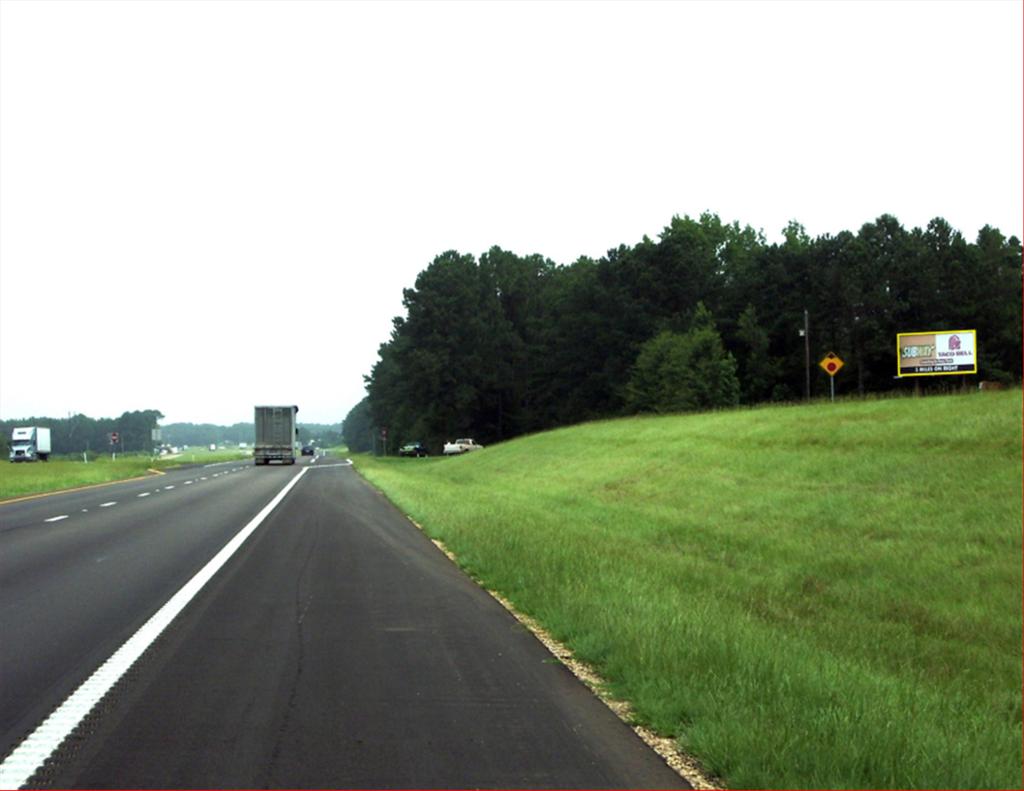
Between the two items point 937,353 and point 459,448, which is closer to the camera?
point 937,353

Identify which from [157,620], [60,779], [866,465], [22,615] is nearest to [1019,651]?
[157,620]

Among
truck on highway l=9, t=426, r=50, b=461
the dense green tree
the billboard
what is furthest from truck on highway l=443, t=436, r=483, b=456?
the billboard

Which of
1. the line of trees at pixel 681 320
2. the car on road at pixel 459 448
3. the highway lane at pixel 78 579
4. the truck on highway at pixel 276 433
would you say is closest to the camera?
the highway lane at pixel 78 579

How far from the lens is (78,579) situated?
13.5 metres

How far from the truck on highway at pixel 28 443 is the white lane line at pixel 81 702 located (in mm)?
100736

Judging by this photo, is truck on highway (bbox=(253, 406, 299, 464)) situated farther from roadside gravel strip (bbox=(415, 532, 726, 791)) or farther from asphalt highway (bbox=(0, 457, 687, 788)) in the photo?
roadside gravel strip (bbox=(415, 532, 726, 791))

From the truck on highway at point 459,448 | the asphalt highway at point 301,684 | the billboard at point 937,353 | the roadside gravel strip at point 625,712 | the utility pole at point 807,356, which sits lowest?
the roadside gravel strip at point 625,712

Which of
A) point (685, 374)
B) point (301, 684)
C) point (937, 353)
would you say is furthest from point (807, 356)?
point (301, 684)

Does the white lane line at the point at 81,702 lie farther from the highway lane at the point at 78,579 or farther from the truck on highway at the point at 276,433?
the truck on highway at the point at 276,433

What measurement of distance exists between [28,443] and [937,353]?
91.9 m

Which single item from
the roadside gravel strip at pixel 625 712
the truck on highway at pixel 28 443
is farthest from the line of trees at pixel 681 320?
the roadside gravel strip at pixel 625 712

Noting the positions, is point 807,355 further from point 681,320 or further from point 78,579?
point 78,579

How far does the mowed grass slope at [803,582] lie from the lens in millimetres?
6020

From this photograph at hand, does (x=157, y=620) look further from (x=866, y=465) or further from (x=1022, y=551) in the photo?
(x=866, y=465)
